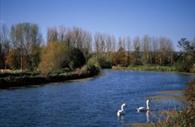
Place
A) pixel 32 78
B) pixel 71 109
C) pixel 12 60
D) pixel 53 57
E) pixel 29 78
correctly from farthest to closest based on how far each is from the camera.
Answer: pixel 12 60 → pixel 53 57 → pixel 32 78 → pixel 29 78 → pixel 71 109

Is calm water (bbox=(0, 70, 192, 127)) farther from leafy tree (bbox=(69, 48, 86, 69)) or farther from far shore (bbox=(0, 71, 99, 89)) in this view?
leafy tree (bbox=(69, 48, 86, 69))

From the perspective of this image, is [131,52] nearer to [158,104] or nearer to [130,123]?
[158,104]

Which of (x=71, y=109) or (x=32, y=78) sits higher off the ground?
(x=32, y=78)

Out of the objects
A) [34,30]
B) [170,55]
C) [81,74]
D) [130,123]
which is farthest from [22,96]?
[170,55]

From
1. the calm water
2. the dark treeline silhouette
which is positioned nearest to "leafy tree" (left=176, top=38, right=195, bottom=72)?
the dark treeline silhouette

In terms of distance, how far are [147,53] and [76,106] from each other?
75359 mm

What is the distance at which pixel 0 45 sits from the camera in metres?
69.3

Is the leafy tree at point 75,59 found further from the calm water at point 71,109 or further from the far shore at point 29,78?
the calm water at point 71,109

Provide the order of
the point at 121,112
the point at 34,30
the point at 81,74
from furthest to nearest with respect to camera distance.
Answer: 1. the point at 34,30
2. the point at 81,74
3. the point at 121,112

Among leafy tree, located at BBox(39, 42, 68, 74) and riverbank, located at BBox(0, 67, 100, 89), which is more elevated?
leafy tree, located at BBox(39, 42, 68, 74)

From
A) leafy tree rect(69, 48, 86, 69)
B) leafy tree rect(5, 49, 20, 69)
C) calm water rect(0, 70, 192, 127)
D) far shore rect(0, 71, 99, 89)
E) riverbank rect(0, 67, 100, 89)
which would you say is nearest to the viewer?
calm water rect(0, 70, 192, 127)

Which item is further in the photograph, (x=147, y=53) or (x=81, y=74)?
(x=147, y=53)

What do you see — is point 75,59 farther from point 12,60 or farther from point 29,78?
point 29,78

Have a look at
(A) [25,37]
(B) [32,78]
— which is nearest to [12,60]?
(A) [25,37]
